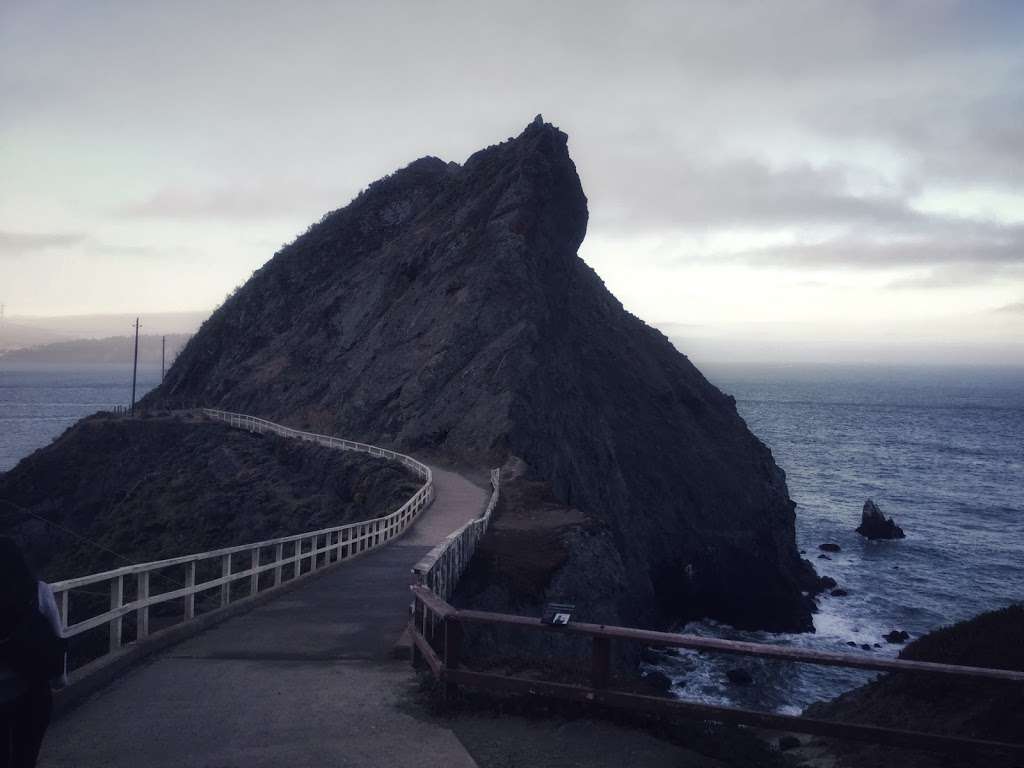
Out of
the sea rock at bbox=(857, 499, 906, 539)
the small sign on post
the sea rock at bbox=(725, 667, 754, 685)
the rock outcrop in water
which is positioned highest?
the small sign on post

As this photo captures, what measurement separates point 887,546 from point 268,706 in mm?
50747

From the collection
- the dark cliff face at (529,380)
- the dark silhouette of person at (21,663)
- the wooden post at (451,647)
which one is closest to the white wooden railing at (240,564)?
the dark silhouette of person at (21,663)

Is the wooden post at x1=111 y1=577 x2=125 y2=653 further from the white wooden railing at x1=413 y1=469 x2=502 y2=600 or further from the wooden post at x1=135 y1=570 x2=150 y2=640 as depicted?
the white wooden railing at x1=413 y1=469 x2=502 y2=600

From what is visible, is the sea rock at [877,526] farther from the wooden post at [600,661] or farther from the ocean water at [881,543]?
the wooden post at [600,661]

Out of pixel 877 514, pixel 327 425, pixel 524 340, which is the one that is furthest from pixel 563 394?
pixel 877 514

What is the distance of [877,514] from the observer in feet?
179

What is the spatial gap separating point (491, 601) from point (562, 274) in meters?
39.1

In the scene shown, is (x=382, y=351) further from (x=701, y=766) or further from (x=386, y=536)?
(x=701, y=766)

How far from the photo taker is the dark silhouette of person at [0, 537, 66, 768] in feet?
16.9

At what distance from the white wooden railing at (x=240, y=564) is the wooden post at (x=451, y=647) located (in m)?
3.38

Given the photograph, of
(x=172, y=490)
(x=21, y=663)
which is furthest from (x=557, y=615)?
(x=172, y=490)

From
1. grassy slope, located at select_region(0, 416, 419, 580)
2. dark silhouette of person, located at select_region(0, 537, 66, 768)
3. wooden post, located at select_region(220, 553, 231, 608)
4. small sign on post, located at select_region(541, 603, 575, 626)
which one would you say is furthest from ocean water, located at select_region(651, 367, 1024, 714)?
dark silhouette of person, located at select_region(0, 537, 66, 768)

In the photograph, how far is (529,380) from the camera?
142 feet

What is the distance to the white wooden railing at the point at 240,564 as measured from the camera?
31.6 feet
